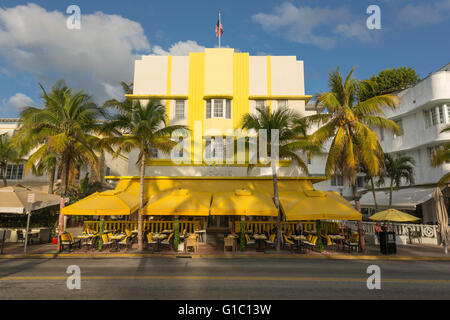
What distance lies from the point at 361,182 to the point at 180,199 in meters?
28.2

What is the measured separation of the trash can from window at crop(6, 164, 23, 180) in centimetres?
4165

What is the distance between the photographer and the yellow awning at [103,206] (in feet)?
49.8

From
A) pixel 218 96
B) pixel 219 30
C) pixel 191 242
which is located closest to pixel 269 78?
pixel 218 96

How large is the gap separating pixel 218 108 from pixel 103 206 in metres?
13.2

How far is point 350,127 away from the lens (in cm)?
1742

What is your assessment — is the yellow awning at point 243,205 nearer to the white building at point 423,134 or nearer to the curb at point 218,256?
the curb at point 218,256

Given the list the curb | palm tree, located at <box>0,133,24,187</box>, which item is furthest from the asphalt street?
palm tree, located at <box>0,133,24,187</box>

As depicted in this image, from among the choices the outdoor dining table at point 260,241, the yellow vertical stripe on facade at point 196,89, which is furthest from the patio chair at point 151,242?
the yellow vertical stripe on facade at point 196,89

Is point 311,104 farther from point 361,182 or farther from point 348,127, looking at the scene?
point 348,127

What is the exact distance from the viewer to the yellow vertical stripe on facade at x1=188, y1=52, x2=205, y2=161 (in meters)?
24.2

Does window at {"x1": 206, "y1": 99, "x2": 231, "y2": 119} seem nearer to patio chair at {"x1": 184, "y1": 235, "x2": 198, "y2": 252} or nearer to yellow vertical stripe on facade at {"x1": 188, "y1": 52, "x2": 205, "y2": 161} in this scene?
yellow vertical stripe on facade at {"x1": 188, "y1": 52, "x2": 205, "y2": 161}

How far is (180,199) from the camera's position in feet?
54.4
